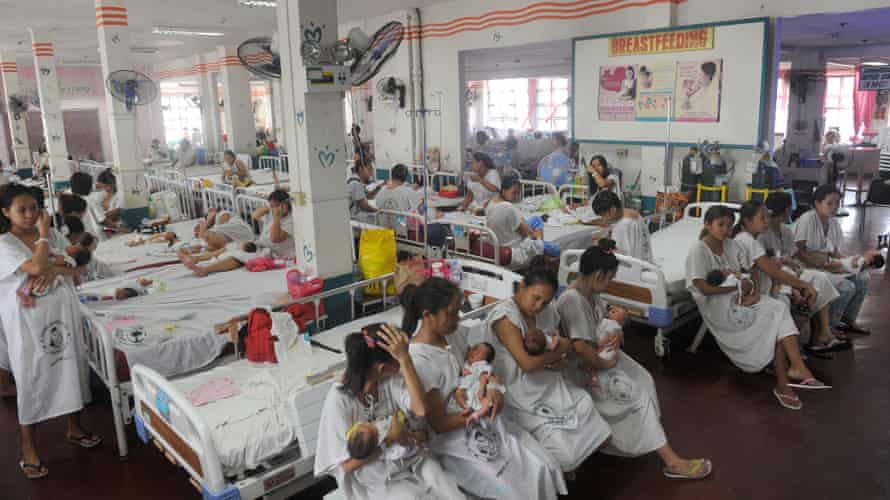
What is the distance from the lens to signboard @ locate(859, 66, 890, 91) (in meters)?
12.9

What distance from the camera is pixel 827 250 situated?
524 centimetres

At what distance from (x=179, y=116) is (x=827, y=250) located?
73.2ft

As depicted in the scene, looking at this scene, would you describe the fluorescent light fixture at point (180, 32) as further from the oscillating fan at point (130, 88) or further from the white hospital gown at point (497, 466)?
the white hospital gown at point (497, 466)

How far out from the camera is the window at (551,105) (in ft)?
57.6

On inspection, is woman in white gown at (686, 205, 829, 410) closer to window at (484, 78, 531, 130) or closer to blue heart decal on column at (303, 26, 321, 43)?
blue heart decal on column at (303, 26, 321, 43)

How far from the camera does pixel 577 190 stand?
9.02m

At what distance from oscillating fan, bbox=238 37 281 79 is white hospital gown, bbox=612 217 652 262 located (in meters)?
2.97

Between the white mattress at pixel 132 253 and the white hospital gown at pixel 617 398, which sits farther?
the white mattress at pixel 132 253

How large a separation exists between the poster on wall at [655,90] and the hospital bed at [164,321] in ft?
16.8

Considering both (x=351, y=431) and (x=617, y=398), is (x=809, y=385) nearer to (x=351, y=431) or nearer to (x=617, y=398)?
(x=617, y=398)

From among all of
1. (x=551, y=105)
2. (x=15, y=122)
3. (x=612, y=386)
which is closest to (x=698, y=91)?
(x=612, y=386)

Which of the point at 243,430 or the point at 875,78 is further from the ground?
the point at 875,78

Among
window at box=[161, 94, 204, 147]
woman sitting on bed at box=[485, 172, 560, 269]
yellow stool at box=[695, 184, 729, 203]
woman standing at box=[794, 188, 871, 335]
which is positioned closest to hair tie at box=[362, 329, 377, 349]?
woman sitting on bed at box=[485, 172, 560, 269]

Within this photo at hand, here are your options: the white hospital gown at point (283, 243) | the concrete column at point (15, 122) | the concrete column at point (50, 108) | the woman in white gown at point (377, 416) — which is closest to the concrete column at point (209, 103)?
the concrete column at point (15, 122)
